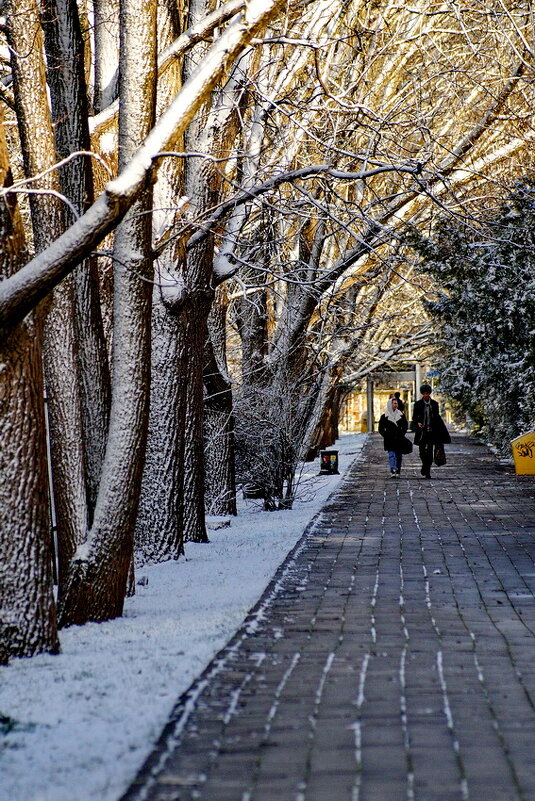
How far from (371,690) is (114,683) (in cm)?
136

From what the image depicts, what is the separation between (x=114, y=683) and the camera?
6.12m

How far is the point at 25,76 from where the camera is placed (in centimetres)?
832

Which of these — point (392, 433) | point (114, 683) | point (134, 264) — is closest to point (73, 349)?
point (134, 264)

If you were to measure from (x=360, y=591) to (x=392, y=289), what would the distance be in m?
27.0

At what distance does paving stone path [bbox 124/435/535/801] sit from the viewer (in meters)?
4.43

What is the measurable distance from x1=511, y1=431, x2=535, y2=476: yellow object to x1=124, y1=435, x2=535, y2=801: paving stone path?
36.8 feet

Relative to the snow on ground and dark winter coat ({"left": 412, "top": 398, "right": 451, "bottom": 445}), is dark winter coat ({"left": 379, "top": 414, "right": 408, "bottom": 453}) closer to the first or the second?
dark winter coat ({"left": 412, "top": 398, "right": 451, "bottom": 445})

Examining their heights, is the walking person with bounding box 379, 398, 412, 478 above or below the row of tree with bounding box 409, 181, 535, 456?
below

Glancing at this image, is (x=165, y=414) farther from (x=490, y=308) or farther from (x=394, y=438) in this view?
(x=394, y=438)

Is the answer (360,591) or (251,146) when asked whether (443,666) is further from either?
(251,146)

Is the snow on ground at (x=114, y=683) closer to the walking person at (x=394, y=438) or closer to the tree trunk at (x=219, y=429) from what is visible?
the tree trunk at (x=219, y=429)

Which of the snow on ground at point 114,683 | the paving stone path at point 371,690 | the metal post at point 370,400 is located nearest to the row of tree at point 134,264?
the snow on ground at point 114,683

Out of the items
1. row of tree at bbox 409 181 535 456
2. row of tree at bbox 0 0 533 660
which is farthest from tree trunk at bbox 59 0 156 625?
row of tree at bbox 409 181 535 456

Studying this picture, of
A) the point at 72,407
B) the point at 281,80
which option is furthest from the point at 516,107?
the point at 72,407
